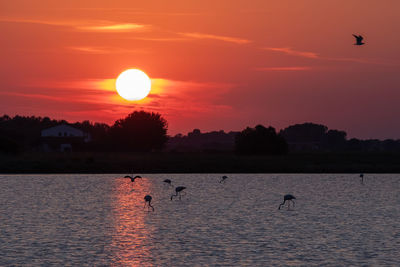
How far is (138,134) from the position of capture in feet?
461

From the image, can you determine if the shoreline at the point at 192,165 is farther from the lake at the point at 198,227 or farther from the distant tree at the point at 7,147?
the lake at the point at 198,227

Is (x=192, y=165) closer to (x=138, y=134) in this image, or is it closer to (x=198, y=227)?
(x=138, y=134)

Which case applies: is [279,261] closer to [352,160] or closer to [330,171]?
[330,171]

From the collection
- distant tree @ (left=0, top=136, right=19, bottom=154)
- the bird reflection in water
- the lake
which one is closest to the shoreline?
distant tree @ (left=0, top=136, right=19, bottom=154)

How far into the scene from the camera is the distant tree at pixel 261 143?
118 meters

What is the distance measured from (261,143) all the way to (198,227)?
3280 inches

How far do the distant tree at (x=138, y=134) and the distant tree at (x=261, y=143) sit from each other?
26.4 meters

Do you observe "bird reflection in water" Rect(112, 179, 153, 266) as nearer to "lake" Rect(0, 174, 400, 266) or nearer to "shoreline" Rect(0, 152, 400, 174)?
"lake" Rect(0, 174, 400, 266)

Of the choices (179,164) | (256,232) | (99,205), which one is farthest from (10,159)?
(256,232)

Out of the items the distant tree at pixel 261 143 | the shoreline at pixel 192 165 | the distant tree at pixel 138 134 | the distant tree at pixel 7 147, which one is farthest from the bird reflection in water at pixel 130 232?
the distant tree at pixel 138 134

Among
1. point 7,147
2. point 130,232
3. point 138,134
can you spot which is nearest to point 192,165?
point 7,147

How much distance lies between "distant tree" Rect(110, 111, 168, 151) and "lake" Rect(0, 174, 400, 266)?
238 feet

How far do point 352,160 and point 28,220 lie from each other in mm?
78570

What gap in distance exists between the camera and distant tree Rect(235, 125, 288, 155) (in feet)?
387
